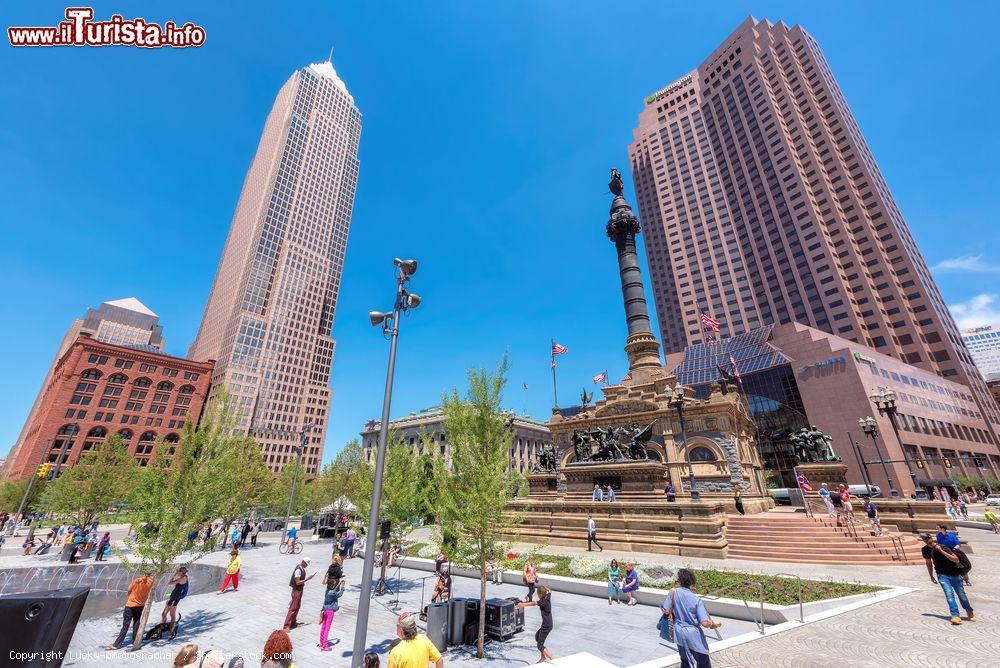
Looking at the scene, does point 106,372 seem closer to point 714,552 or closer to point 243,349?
point 243,349

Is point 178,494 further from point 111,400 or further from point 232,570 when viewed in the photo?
point 111,400

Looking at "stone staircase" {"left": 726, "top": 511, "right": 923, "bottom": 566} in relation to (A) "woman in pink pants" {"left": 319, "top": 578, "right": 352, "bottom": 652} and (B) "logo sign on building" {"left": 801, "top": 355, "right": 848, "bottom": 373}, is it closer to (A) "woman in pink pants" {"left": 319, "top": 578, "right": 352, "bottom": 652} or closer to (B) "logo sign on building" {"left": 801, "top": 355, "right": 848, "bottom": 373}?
(A) "woman in pink pants" {"left": 319, "top": 578, "right": 352, "bottom": 652}

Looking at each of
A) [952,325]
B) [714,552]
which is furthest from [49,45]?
[952,325]

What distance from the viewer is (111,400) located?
3073 inches

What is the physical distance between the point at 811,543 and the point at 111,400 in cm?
10719

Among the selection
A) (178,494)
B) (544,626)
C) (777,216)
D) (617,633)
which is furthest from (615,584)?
(777,216)

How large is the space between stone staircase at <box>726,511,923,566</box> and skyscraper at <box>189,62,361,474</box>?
95.2 meters

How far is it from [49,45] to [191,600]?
66.3ft

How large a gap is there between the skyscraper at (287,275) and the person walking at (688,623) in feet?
330

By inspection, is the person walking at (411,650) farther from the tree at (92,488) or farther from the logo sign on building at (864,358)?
the logo sign on building at (864,358)

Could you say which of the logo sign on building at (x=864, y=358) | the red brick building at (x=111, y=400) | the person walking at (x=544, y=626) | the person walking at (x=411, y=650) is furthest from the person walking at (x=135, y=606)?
the red brick building at (x=111, y=400)

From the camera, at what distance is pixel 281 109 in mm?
127000

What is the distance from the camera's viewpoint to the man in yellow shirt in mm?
5555

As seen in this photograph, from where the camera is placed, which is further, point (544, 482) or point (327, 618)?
point (544, 482)
